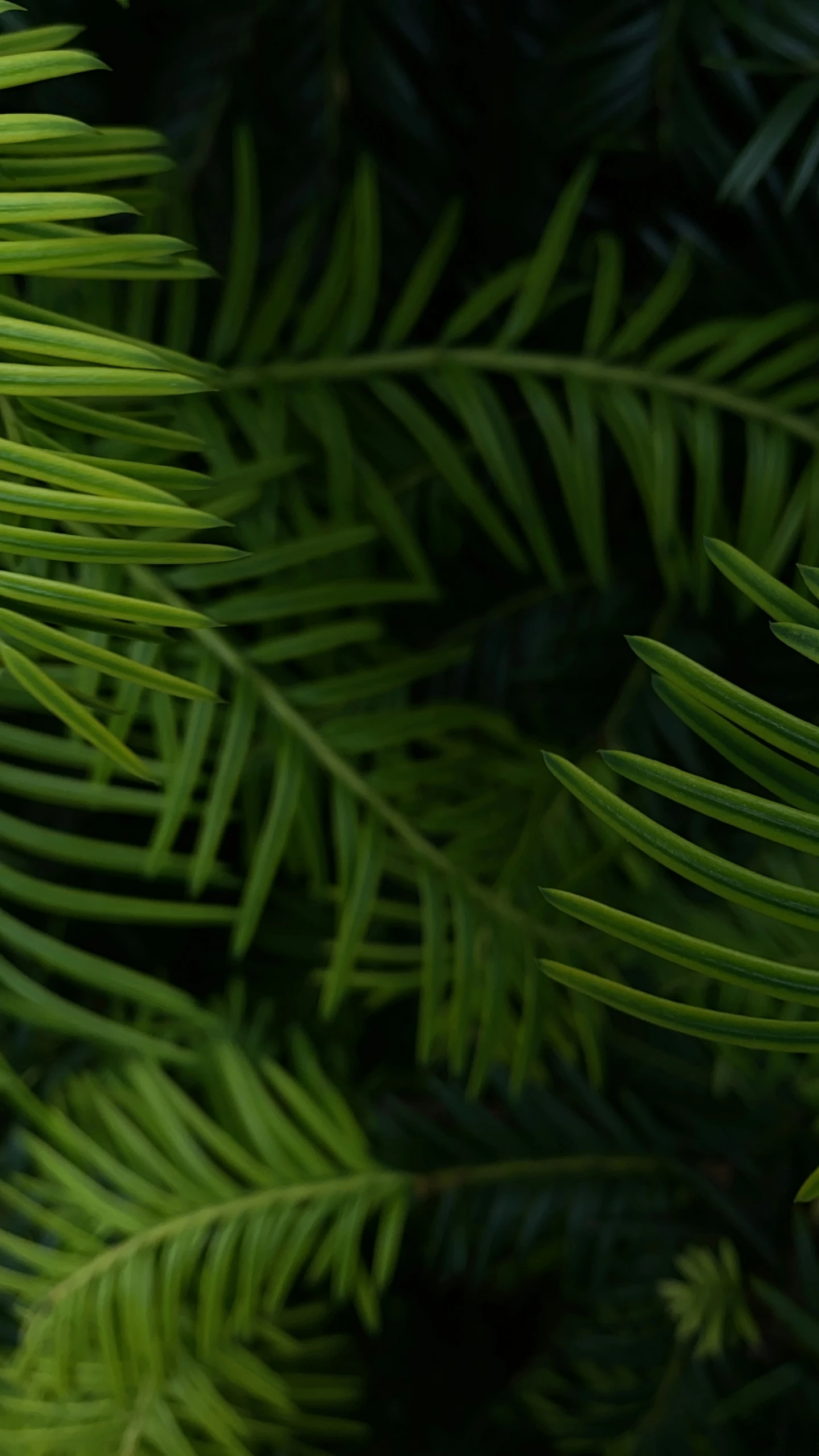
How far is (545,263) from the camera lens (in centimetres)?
37

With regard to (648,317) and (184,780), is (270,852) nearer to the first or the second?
(184,780)

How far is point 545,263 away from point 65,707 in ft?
0.79

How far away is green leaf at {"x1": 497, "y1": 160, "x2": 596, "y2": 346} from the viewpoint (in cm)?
36

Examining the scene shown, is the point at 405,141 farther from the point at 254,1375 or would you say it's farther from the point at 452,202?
the point at 254,1375

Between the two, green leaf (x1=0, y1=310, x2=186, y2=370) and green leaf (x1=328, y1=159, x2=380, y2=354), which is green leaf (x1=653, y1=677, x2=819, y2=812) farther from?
green leaf (x1=328, y1=159, x2=380, y2=354)

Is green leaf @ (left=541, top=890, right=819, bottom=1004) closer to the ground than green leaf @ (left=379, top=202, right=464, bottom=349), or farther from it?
closer to the ground

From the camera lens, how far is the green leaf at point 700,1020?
0.15 m

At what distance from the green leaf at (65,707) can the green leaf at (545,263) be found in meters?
0.22

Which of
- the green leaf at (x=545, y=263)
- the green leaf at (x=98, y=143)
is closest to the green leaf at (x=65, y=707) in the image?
the green leaf at (x=98, y=143)

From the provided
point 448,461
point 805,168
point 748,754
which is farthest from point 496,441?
point 748,754

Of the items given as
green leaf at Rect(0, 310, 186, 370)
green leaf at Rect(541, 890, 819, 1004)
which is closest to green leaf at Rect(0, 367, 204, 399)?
green leaf at Rect(0, 310, 186, 370)

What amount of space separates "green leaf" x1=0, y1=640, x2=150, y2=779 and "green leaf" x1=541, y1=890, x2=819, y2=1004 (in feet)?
0.36

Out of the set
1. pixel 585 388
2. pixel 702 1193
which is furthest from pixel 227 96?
pixel 702 1193

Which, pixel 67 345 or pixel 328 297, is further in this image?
pixel 328 297
